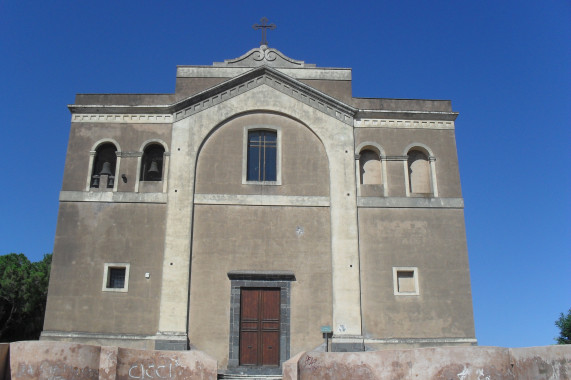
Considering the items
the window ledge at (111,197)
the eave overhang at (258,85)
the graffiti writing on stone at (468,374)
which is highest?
the eave overhang at (258,85)

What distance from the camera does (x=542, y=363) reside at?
12.9 m

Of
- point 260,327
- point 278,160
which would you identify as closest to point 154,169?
point 278,160

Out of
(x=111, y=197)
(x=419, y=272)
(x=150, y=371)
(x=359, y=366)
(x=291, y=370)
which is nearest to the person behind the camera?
(x=359, y=366)

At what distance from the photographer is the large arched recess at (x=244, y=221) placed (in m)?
18.7

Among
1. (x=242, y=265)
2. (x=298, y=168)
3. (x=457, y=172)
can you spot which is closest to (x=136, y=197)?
(x=242, y=265)

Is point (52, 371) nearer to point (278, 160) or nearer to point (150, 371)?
point (150, 371)

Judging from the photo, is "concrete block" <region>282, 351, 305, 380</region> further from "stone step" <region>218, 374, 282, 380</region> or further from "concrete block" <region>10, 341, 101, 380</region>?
"concrete block" <region>10, 341, 101, 380</region>

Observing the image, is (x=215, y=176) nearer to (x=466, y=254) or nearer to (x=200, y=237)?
(x=200, y=237)

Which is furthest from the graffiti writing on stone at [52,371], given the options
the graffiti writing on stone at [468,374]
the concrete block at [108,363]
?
the graffiti writing on stone at [468,374]

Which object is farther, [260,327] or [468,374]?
[260,327]

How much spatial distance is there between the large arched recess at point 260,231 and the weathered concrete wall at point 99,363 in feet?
14.8

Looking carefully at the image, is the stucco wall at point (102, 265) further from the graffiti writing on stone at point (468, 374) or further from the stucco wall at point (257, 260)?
the graffiti writing on stone at point (468, 374)

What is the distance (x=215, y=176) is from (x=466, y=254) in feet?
30.5

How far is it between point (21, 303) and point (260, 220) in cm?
1938
